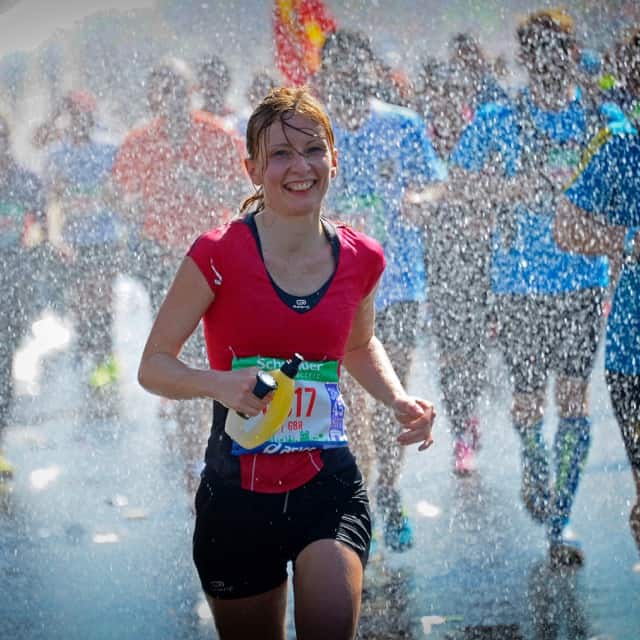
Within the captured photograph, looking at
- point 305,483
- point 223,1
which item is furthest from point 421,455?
point 223,1

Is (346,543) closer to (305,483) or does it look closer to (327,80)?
(305,483)

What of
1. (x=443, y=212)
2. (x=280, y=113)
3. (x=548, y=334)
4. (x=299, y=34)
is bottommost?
(x=548, y=334)

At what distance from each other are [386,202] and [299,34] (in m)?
2.09

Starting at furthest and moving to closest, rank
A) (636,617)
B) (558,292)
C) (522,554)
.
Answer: (558,292)
(522,554)
(636,617)

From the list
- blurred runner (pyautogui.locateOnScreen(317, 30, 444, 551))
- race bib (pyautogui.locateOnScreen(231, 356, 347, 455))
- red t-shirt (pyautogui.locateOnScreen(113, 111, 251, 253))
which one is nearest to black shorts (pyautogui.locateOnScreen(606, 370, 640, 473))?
blurred runner (pyautogui.locateOnScreen(317, 30, 444, 551))

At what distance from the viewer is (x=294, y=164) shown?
246cm

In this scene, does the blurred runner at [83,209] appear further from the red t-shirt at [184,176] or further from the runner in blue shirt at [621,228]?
the runner in blue shirt at [621,228]

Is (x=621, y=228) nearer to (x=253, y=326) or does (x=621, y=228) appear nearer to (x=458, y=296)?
(x=458, y=296)

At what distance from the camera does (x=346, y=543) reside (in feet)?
7.78

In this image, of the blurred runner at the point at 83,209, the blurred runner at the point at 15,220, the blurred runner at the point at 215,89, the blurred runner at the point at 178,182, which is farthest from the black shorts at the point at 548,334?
the blurred runner at the point at 15,220

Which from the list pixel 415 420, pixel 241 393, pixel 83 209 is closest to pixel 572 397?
pixel 415 420

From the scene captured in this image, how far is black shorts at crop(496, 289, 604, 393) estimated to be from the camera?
4.70 metres

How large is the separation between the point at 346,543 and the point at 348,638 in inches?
7.5

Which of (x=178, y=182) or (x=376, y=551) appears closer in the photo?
(x=376, y=551)
